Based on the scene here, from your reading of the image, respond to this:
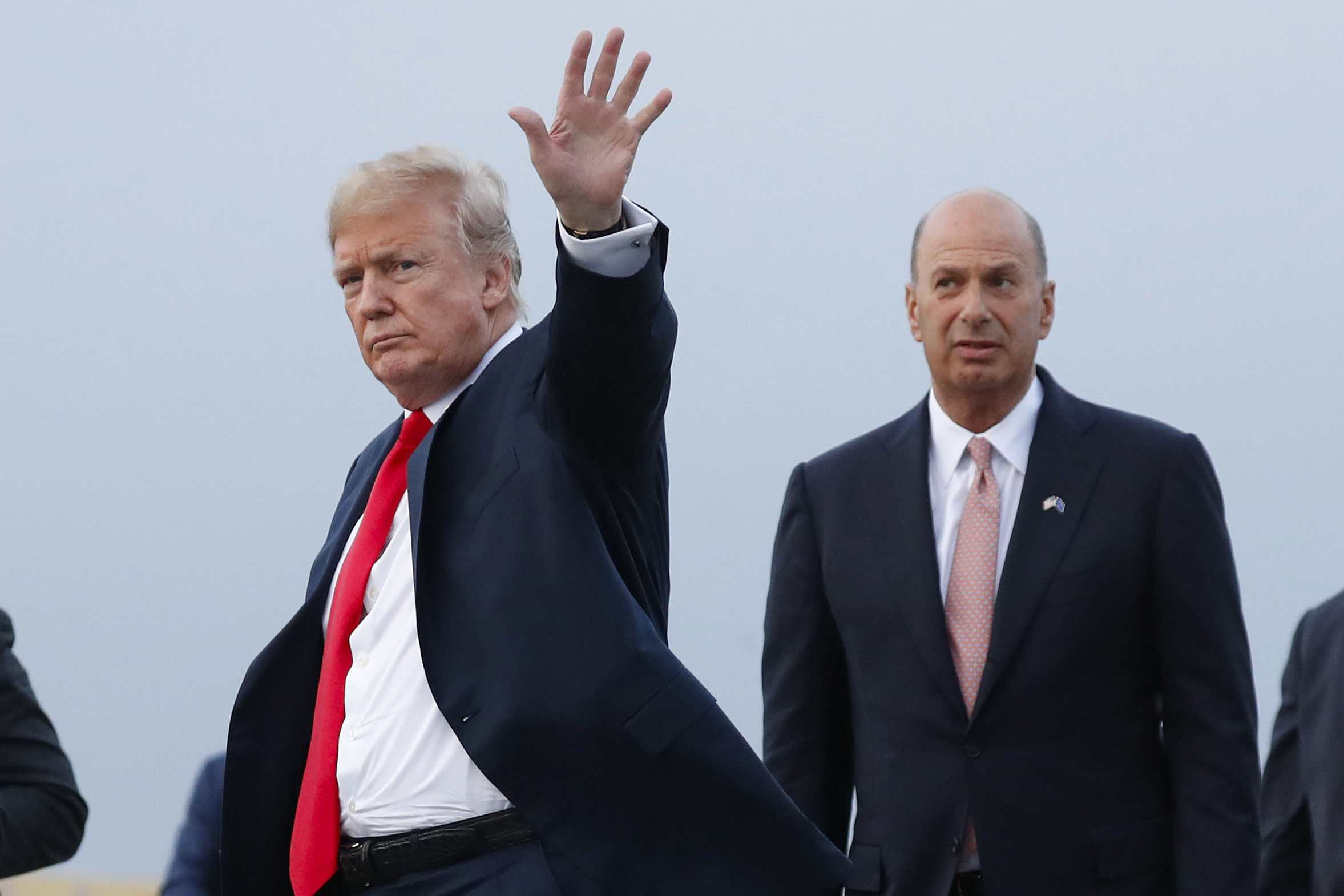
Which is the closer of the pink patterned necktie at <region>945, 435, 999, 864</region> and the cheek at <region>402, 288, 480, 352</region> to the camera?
the cheek at <region>402, 288, 480, 352</region>

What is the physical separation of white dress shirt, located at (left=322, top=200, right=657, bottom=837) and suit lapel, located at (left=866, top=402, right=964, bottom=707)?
3.33 ft

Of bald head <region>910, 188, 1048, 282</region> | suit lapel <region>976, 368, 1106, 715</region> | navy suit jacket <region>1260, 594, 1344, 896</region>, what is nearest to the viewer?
navy suit jacket <region>1260, 594, 1344, 896</region>

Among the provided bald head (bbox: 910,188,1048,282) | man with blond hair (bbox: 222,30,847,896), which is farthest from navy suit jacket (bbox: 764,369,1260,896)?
man with blond hair (bbox: 222,30,847,896)

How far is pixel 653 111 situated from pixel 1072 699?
51.2 inches

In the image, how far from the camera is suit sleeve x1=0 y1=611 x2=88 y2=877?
10.1ft

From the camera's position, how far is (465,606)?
2322 mm

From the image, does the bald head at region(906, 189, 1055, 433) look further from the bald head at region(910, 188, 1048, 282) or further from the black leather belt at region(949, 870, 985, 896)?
the black leather belt at region(949, 870, 985, 896)

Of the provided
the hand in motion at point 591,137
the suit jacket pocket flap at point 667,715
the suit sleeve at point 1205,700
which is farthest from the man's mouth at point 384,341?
the suit sleeve at point 1205,700

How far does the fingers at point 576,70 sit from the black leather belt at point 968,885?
1.50m

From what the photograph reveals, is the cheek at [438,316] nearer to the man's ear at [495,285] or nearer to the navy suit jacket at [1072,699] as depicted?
the man's ear at [495,285]

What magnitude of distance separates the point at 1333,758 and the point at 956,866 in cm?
119

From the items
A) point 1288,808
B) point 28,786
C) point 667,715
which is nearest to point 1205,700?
point 1288,808

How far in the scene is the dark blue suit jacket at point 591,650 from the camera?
2.24 m

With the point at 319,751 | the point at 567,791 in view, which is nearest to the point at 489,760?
the point at 567,791
